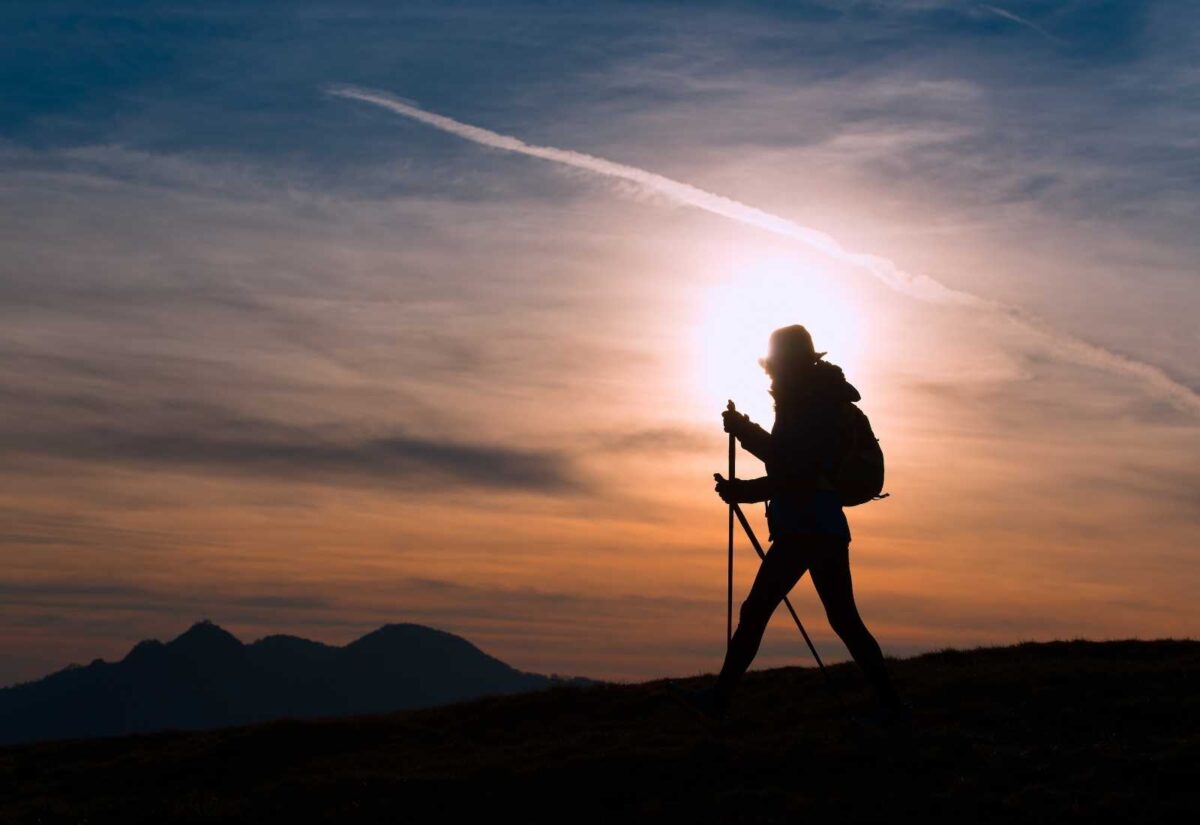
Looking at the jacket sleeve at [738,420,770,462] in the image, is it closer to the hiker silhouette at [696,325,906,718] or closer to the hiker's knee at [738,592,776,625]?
the hiker silhouette at [696,325,906,718]

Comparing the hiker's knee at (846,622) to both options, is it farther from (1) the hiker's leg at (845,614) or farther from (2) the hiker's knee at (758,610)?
(2) the hiker's knee at (758,610)

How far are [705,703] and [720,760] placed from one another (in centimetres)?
77

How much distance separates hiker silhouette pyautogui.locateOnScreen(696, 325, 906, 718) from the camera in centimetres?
1246

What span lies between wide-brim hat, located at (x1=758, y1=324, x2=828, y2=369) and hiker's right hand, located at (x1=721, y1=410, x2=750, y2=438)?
26.3 inches

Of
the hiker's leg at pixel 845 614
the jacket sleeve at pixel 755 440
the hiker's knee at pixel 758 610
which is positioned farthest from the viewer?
the jacket sleeve at pixel 755 440

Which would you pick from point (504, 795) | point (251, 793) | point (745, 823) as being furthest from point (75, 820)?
point (745, 823)

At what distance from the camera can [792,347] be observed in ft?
42.2

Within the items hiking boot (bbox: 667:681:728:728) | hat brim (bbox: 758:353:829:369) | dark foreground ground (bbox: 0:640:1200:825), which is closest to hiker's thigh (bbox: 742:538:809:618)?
hiking boot (bbox: 667:681:728:728)

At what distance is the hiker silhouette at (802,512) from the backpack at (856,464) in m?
0.07

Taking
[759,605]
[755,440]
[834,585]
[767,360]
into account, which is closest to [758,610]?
[759,605]

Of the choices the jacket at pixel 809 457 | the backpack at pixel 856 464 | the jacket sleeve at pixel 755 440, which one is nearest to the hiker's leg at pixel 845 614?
the jacket at pixel 809 457

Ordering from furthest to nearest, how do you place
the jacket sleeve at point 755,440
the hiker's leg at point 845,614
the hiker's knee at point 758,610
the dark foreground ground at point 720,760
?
the jacket sleeve at point 755,440 → the hiker's knee at point 758,610 → the hiker's leg at point 845,614 → the dark foreground ground at point 720,760

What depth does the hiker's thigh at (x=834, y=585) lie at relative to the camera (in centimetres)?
1246

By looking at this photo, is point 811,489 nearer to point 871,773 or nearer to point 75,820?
point 871,773
